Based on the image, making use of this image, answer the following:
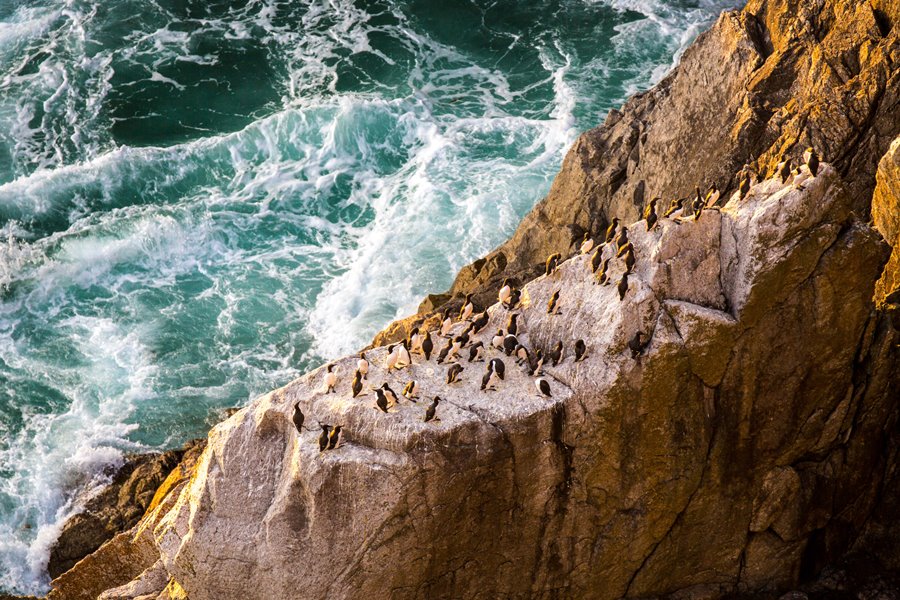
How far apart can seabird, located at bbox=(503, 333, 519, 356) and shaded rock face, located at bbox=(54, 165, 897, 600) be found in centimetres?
25

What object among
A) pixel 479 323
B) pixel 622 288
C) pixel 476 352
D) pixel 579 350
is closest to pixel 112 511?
pixel 479 323

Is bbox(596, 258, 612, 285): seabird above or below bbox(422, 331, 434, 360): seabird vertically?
above

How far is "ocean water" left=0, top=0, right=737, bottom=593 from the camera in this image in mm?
37688

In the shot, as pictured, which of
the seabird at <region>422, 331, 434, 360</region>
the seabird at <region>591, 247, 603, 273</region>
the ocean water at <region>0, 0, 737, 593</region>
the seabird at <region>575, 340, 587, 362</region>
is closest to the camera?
the seabird at <region>575, 340, 587, 362</region>

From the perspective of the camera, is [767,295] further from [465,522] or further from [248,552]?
[248,552]

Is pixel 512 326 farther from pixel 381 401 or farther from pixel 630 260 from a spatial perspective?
pixel 381 401

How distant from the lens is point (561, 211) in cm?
3406

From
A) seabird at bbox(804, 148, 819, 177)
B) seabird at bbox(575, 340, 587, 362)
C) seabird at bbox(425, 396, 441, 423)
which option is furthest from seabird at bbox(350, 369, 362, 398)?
seabird at bbox(804, 148, 819, 177)

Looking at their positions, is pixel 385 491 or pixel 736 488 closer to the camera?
pixel 385 491

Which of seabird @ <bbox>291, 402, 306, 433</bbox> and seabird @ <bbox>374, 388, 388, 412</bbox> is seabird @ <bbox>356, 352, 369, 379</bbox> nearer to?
seabird @ <bbox>374, 388, 388, 412</bbox>

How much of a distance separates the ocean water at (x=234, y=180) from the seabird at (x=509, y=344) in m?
16.5

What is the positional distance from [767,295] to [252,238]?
28.1 m

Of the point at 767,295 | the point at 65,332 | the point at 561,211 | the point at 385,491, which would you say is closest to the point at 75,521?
the point at 65,332

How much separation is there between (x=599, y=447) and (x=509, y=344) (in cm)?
300
